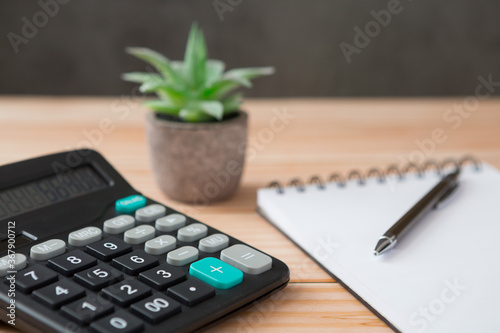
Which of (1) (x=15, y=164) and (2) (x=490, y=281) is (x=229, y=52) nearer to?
(1) (x=15, y=164)

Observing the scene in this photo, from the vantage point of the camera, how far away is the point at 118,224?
0.46 metres

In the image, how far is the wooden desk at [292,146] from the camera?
16.3 inches

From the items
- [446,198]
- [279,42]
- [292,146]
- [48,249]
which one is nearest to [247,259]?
[48,249]

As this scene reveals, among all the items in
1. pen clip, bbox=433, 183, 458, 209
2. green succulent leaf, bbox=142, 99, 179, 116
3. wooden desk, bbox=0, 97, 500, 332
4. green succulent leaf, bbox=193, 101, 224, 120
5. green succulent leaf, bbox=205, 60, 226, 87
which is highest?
green succulent leaf, bbox=205, 60, 226, 87

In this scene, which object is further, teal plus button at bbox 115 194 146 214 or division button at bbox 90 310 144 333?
teal plus button at bbox 115 194 146 214

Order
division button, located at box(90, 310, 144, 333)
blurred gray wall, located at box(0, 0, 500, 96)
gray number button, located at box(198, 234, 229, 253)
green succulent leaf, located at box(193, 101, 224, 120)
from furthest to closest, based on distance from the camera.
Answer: blurred gray wall, located at box(0, 0, 500, 96)
green succulent leaf, located at box(193, 101, 224, 120)
gray number button, located at box(198, 234, 229, 253)
division button, located at box(90, 310, 144, 333)

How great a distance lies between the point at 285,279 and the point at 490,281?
0.15 metres

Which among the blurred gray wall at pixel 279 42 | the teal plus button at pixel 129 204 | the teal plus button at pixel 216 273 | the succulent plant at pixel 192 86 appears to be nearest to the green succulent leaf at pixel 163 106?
the succulent plant at pixel 192 86

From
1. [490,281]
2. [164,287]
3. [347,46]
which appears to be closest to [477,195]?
[490,281]

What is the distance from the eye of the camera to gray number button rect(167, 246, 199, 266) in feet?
1.35

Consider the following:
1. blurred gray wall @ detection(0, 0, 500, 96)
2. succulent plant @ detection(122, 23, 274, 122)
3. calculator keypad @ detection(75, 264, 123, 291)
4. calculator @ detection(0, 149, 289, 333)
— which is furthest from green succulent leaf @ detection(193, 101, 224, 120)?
blurred gray wall @ detection(0, 0, 500, 96)

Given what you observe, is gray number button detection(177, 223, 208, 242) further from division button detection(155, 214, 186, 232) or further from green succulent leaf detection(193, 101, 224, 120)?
green succulent leaf detection(193, 101, 224, 120)

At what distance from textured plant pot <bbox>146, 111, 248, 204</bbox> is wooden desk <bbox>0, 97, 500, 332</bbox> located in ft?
0.06

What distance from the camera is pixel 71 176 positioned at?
Result: 51 centimetres
